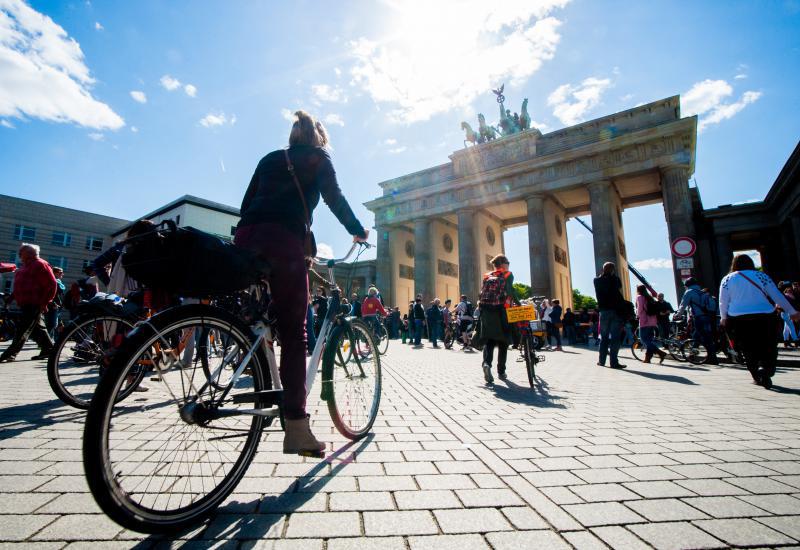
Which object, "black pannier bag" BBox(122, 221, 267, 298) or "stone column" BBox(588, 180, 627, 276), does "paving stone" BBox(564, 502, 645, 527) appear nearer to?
"black pannier bag" BBox(122, 221, 267, 298)

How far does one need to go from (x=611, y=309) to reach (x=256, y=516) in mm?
7762

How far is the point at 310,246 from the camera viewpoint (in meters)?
2.35

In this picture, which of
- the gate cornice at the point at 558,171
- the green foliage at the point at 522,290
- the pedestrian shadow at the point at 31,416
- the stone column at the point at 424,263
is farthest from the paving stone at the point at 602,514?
the green foliage at the point at 522,290

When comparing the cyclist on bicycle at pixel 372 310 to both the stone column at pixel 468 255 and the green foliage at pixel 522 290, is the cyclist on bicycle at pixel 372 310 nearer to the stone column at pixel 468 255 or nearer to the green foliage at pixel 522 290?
the stone column at pixel 468 255

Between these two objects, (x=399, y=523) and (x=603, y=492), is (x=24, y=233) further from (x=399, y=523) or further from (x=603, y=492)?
(x=603, y=492)

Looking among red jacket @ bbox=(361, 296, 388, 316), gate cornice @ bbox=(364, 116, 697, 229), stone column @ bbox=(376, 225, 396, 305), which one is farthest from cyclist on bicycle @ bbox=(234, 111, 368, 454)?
stone column @ bbox=(376, 225, 396, 305)

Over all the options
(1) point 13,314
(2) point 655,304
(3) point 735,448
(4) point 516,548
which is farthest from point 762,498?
(1) point 13,314

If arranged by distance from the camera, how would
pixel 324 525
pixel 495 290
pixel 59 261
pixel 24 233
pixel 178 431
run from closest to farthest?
pixel 324 525 < pixel 178 431 < pixel 495 290 < pixel 24 233 < pixel 59 261

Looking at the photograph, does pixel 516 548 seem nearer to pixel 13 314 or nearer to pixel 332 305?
pixel 332 305

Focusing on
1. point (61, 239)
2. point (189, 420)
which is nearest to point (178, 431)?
point (189, 420)

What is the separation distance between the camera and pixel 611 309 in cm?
762

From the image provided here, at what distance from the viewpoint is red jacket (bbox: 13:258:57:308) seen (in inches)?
248

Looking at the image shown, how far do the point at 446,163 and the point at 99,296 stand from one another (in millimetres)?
31455

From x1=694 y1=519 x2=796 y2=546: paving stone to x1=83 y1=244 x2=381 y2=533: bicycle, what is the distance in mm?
1832
